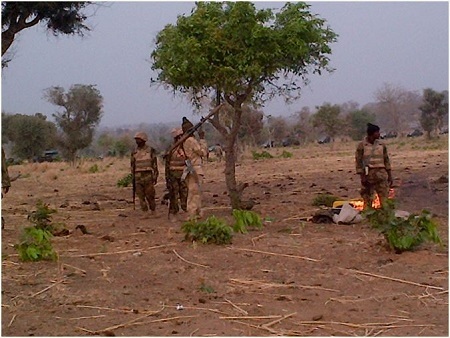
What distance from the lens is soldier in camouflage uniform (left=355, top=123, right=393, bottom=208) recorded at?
1021 centimetres

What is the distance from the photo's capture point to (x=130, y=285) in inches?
271

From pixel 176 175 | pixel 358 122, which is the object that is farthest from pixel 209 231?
pixel 358 122

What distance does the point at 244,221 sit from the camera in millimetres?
9727

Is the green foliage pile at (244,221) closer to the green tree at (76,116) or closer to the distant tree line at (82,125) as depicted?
the distant tree line at (82,125)

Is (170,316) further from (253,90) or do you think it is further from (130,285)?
(253,90)

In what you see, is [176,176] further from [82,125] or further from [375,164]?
[82,125]

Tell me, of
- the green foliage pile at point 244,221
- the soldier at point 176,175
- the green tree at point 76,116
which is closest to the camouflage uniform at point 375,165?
the green foliage pile at point 244,221

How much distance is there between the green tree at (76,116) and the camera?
40094mm

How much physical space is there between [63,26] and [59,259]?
7780 millimetres

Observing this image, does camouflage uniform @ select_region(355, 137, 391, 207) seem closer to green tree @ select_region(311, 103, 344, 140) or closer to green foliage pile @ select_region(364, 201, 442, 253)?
green foliage pile @ select_region(364, 201, 442, 253)

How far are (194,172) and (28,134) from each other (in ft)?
125

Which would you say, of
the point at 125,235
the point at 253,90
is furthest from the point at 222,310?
the point at 253,90

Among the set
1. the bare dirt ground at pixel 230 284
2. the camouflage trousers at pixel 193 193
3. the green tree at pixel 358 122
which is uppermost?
the green tree at pixel 358 122

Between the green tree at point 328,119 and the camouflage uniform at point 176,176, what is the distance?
1605 inches
